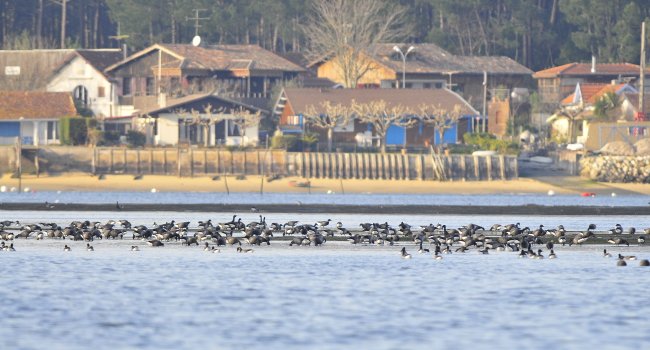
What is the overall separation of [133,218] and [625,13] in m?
78.8

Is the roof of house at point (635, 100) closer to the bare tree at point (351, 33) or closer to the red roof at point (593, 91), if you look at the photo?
the red roof at point (593, 91)

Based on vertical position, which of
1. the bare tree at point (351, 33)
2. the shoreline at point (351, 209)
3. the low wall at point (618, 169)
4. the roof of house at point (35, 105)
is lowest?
the shoreline at point (351, 209)

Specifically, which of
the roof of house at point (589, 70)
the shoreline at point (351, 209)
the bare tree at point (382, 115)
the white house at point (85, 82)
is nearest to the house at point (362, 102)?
the bare tree at point (382, 115)

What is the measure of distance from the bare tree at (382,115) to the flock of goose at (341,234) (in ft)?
136

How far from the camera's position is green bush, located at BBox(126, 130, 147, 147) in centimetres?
9262

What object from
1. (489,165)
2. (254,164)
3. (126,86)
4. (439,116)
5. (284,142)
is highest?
(126,86)

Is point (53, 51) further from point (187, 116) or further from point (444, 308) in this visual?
point (444, 308)

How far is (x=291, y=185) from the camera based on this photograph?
82875 millimetres

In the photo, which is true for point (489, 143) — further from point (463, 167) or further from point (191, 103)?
point (191, 103)

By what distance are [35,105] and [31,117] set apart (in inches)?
96.3

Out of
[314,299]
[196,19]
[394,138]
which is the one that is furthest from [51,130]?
[314,299]

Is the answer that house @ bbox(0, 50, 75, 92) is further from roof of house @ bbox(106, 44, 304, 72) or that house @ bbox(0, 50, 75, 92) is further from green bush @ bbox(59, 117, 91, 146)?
green bush @ bbox(59, 117, 91, 146)

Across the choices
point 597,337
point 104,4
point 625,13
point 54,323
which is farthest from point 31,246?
point 104,4

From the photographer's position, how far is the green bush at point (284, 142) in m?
89.0
